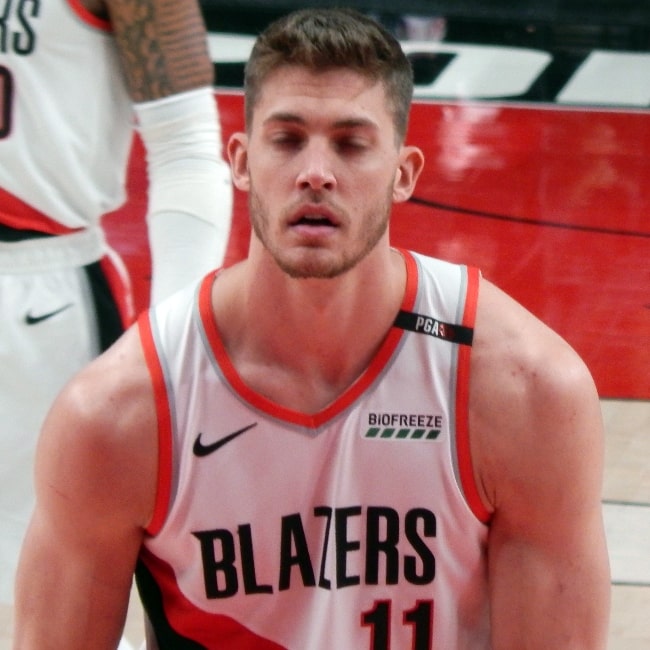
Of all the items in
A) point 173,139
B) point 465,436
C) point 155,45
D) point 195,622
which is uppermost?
point 155,45

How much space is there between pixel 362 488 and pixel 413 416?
12cm

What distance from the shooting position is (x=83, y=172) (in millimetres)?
2033

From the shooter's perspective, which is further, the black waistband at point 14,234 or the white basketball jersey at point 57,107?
the black waistband at point 14,234

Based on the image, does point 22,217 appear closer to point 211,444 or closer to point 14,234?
point 14,234

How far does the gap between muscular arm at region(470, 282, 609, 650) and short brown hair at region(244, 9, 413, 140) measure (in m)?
0.32

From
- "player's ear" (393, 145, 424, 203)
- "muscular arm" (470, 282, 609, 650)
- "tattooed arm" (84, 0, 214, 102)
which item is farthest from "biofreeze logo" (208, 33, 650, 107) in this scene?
"muscular arm" (470, 282, 609, 650)

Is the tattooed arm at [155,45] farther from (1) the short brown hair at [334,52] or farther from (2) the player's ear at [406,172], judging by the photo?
(2) the player's ear at [406,172]

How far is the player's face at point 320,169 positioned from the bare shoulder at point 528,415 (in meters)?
0.24

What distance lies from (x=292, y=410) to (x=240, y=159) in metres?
0.34

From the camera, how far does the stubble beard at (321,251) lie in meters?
1.45

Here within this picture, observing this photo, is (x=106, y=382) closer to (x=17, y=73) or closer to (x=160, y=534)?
(x=160, y=534)

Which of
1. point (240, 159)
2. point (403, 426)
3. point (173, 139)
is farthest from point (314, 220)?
point (173, 139)

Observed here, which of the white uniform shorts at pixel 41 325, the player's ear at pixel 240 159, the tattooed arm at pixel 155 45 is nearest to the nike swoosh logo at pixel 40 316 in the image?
the white uniform shorts at pixel 41 325

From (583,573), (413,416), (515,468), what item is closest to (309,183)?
(413,416)
